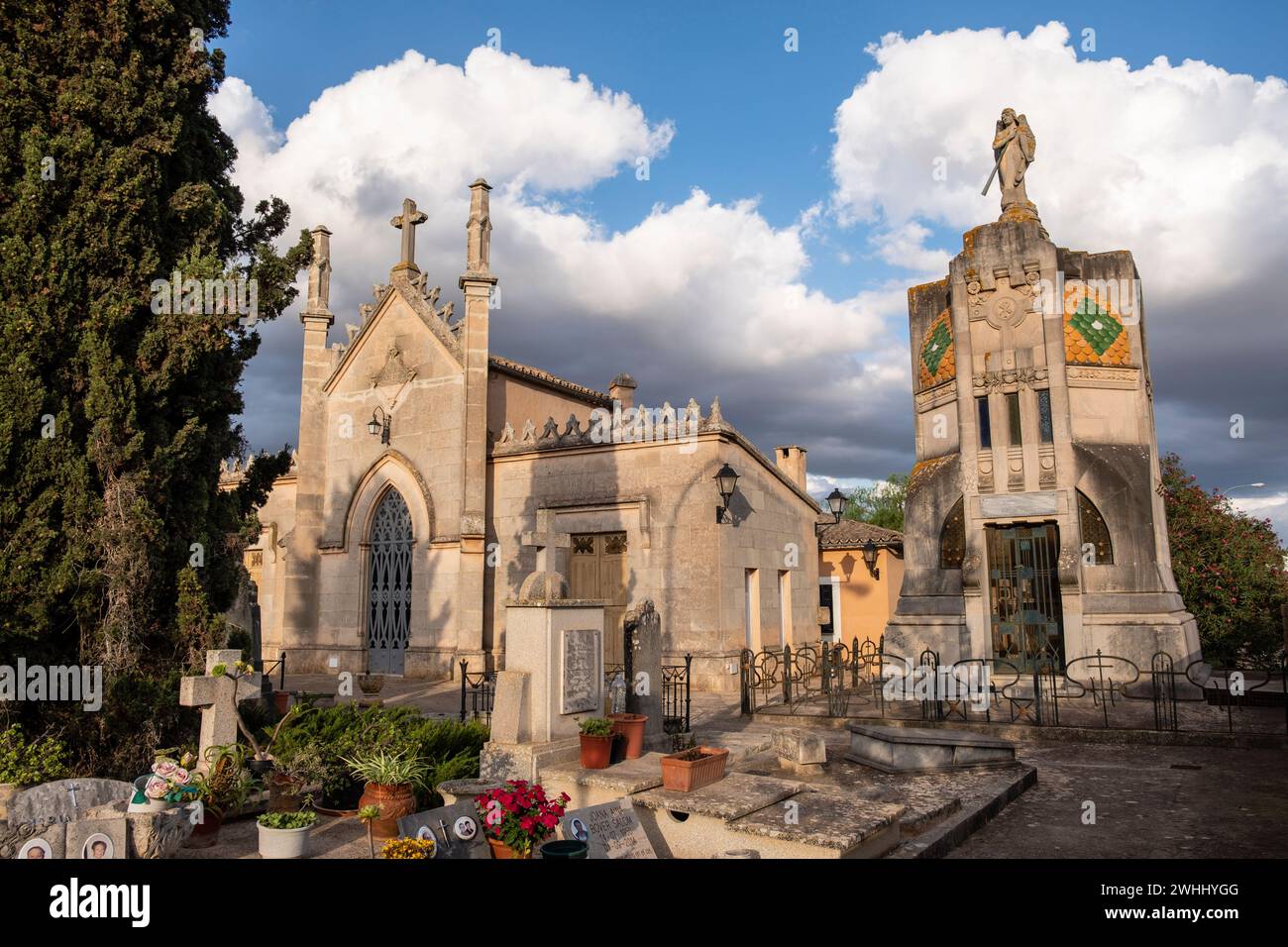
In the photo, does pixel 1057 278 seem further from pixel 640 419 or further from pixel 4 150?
pixel 4 150

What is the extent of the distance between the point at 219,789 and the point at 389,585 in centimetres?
1370

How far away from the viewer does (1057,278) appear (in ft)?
53.2

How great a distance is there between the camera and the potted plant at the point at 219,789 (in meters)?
6.81

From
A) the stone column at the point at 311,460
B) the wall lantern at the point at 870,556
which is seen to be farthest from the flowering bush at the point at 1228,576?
the stone column at the point at 311,460

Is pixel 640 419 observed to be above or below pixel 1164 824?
above

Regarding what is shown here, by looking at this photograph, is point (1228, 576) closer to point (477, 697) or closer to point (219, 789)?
point (477, 697)

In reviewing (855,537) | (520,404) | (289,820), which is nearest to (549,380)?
(520,404)

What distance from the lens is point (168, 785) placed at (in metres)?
6.45

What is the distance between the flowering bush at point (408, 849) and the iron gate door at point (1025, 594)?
13443 mm

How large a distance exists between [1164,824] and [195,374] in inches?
457

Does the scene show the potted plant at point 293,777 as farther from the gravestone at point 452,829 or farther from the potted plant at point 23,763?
the gravestone at point 452,829

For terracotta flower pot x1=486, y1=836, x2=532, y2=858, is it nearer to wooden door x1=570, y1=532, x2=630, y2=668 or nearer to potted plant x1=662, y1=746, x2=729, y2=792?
potted plant x1=662, y1=746, x2=729, y2=792

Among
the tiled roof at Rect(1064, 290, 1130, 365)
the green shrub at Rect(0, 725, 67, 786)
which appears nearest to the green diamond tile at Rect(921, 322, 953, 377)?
the tiled roof at Rect(1064, 290, 1130, 365)
